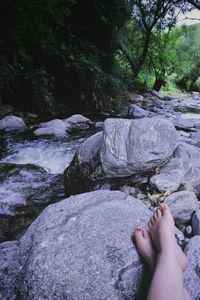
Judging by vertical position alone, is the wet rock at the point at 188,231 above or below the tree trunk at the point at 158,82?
above

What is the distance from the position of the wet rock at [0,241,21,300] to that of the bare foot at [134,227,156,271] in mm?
821

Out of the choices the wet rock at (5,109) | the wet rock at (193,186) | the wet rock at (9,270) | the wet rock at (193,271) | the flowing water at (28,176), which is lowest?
the flowing water at (28,176)

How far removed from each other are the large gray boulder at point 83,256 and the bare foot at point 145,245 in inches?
1.8

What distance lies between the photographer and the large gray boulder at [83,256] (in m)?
1.63

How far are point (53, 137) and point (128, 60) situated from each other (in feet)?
29.7

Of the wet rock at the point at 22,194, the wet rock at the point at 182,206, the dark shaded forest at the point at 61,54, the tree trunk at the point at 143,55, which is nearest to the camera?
the wet rock at the point at 182,206

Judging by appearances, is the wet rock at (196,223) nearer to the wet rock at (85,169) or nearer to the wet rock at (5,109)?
the wet rock at (85,169)

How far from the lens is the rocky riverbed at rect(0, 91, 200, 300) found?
1687 millimetres

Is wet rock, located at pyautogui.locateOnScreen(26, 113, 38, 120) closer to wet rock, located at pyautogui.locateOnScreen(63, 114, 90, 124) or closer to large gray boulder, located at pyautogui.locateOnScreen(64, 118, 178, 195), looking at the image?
wet rock, located at pyautogui.locateOnScreen(63, 114, 90, 124)

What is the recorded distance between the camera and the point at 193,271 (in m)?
1.75

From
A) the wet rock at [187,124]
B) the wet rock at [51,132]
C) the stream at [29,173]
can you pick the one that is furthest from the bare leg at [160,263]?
the wet rock at [187,124]

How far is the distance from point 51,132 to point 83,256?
442 centimetres

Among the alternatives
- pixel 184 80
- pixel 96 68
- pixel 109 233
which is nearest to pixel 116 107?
pixel 96 68

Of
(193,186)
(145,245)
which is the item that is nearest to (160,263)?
Result: (145,245)
